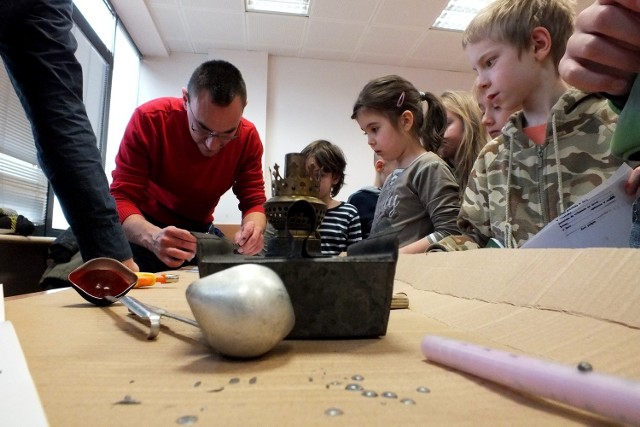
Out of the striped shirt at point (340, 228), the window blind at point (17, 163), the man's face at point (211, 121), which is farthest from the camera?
the window blind at point (17, 163)

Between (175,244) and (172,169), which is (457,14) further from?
(175,244)

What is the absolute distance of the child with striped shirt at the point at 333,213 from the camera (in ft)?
6.40

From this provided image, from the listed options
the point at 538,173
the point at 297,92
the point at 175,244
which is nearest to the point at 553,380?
the point at 538,173

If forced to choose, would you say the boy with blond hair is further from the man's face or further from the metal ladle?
the man's face

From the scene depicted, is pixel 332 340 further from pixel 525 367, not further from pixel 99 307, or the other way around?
pixel 99 307

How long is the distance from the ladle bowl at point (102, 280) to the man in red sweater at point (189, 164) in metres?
0.77

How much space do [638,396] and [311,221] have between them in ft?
0.98


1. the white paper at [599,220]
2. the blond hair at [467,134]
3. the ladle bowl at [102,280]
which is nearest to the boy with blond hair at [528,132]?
the white paper at [599,220]

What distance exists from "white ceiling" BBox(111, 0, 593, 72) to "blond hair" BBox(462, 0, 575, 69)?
233 cm

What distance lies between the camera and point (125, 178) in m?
1.65

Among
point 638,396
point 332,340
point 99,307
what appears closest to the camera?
point 638,396

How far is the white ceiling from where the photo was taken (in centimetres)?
330

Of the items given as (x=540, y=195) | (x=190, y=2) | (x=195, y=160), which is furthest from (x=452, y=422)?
(x=190, y=2)

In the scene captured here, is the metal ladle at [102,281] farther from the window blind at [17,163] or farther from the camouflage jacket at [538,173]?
the window blind at [17,163]
